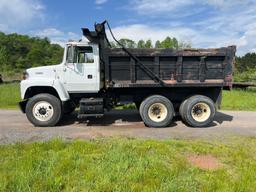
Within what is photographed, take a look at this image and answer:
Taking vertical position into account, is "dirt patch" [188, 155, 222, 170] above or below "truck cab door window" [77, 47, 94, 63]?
below

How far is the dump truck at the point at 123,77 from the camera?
10.0 m

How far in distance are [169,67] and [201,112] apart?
172cm

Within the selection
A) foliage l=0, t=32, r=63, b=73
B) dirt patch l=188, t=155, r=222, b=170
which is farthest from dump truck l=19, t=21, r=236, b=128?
foliage l=0, t=32, r=63, b=73

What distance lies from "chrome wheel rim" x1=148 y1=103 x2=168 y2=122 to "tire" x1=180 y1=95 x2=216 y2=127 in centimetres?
65

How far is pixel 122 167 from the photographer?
5.68 metres

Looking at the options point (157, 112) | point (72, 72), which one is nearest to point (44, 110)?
point (72, 72)

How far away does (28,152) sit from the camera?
659 centimetres

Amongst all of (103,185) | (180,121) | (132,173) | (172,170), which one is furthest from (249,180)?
(180,121)

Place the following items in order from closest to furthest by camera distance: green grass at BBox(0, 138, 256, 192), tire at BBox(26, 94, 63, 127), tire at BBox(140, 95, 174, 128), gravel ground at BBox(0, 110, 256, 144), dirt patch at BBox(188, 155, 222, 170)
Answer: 1. green grass at BBox(0, 138, 256, 192)
2. dirt patch at BBox(188, 155, 222, 170)
3. gravel ground at BBox(0, 110, 256, 144)
4. tire at BBox(26, 94, 63, 127)
5. tire at BBox(140, 95, 174, 128)

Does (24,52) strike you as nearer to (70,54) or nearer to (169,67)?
(70,54)

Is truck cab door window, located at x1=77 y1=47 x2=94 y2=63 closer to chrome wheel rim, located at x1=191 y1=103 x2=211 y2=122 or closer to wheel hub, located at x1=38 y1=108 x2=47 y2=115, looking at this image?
wheel hub, located at x1=38 y1=108 x2=47 y2=115

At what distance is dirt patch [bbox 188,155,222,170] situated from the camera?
6.08 m

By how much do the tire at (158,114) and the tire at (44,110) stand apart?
8.43 feet

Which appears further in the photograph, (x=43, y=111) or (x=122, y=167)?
(x=43, y=111)
